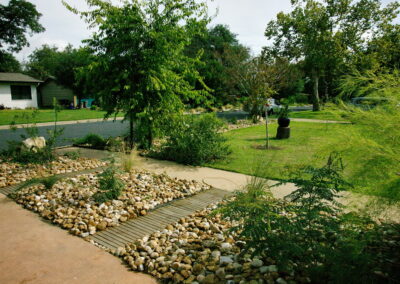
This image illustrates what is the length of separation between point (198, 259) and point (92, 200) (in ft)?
7.48

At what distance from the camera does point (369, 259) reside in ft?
6.29

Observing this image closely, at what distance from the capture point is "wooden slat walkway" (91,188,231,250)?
333cm

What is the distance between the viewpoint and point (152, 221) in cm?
380

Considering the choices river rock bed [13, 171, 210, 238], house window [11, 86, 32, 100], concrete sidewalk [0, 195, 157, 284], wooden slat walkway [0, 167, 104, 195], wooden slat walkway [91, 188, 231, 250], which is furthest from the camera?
house window [11, 86, 32, 100]

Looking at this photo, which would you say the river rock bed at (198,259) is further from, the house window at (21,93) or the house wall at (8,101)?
the house window at (21,93)

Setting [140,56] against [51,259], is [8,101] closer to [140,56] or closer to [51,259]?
[140,56]

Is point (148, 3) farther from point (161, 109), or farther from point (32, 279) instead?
point (32, 279)

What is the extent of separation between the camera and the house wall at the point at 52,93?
34.0 metres

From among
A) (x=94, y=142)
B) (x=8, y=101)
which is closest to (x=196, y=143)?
(x=94, y=142)

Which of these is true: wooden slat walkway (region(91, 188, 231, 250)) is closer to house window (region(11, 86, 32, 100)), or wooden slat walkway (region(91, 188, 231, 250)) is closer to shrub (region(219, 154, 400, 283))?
shrub (region(219, 154, 400, 283))

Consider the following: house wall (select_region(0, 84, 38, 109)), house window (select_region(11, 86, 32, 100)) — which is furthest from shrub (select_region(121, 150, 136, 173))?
house window (select_region(11, 86, 32, 100))

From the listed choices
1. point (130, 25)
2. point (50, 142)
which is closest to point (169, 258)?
point (50, 142)

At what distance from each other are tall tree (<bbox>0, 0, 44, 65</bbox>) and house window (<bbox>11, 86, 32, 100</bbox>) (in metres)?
8.31

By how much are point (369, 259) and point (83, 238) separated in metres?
3.07
